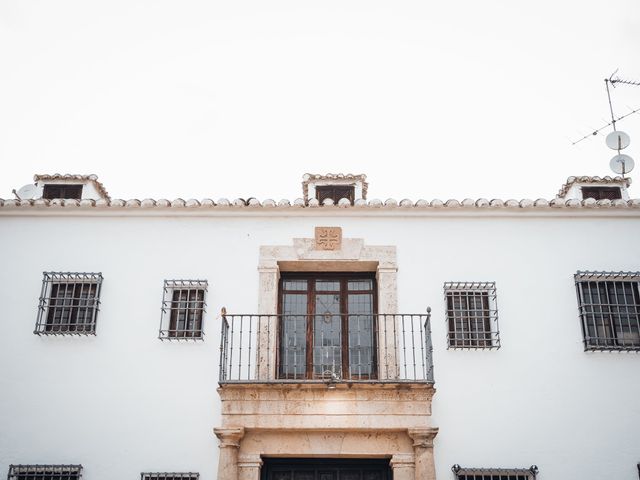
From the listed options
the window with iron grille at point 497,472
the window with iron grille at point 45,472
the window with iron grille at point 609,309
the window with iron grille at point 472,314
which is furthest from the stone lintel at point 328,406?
the window with iron grille at point 609,309

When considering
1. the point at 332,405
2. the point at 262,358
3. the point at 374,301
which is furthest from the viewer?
the point at 374,301

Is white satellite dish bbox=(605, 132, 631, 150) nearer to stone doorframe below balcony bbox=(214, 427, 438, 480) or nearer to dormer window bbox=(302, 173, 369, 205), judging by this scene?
dormer window bbox=(302, 173, 369, 205)

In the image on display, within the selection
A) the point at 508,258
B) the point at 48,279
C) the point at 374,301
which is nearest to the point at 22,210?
the point at 48,279

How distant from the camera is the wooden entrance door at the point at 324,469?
29.7 feet

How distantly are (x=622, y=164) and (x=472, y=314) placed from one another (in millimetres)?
3585

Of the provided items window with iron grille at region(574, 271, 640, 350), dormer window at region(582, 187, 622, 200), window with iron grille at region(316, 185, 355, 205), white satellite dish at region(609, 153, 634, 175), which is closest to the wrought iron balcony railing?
window with iron grille at region(574, 271, 640, 350)

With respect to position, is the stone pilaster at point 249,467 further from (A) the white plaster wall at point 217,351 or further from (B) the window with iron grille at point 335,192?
(B) the window with iron grille at point 335,192

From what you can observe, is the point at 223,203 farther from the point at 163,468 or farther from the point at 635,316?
the point at 635,316

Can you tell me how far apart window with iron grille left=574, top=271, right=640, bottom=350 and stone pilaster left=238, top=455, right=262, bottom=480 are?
16.2 ft

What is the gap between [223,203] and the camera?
975 centimetres

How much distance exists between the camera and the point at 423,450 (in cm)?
845

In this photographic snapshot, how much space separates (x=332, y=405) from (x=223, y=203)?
3460 millimetres

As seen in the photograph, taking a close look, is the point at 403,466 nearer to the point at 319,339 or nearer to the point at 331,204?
the point at 319,339

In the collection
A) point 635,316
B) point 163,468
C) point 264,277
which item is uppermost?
point 264,277
